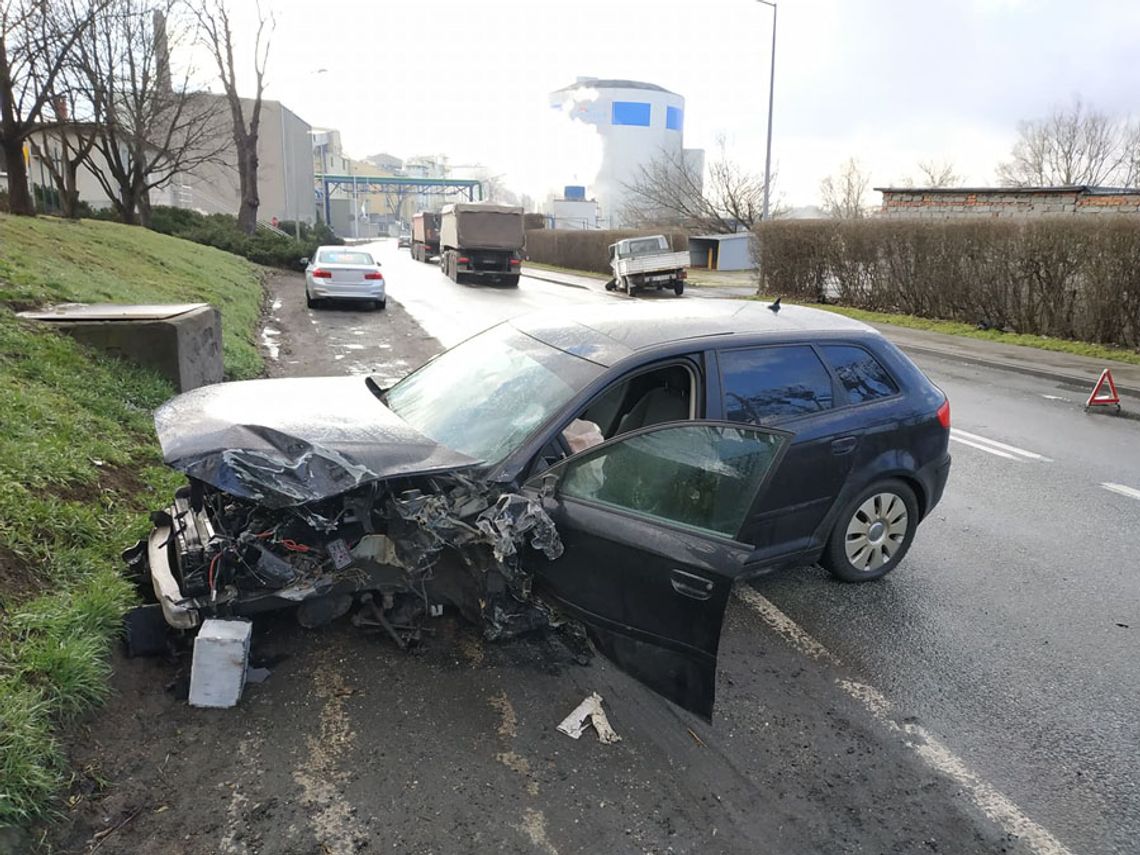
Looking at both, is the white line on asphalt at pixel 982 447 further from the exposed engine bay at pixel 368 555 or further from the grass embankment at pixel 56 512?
the grass embankment at pixel 56 512

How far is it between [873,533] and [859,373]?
3.14 ft

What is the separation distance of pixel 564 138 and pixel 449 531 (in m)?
129

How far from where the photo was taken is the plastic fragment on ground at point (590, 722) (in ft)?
10.4

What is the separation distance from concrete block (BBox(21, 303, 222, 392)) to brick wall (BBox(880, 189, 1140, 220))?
17.5 meters

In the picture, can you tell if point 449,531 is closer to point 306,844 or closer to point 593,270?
point 306,844

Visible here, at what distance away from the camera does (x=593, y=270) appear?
1576 inches

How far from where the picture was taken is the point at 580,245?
41.3 metres

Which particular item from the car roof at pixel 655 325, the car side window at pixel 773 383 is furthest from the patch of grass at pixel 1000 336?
the car side window at pixel 773 383

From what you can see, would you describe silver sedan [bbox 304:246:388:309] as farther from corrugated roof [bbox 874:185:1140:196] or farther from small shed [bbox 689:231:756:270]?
small shed [bbox 689:231:756:270]

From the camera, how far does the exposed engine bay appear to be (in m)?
3.20

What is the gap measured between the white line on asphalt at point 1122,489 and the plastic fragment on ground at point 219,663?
692cm

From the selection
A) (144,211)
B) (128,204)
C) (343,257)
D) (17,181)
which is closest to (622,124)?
(144,211)

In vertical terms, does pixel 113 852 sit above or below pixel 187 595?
below

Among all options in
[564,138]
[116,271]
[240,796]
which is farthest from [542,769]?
[564,138]
